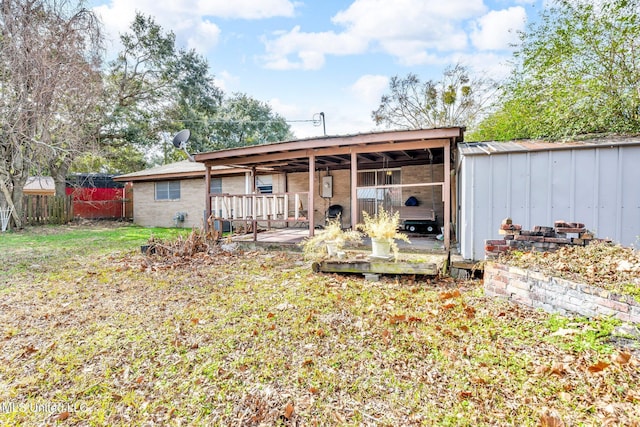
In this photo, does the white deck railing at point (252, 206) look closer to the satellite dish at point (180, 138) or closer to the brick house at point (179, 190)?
the satellite dish at point (180, 138)

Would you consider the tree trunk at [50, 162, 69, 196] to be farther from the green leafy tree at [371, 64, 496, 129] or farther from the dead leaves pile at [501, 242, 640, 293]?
the dead leaves pile at [501, 242, 640, 293]

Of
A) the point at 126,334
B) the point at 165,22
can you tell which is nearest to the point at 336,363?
the point at 126,334

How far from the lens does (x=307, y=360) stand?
8.66ft

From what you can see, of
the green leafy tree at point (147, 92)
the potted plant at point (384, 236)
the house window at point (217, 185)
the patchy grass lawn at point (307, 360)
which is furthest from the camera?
the green leafy tree at point (147, 92)

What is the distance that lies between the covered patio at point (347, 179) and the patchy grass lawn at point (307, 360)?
9.40ft

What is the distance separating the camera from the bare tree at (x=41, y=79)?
9961 millimetres

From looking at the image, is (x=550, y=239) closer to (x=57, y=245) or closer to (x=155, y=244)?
(x=155, y=244)

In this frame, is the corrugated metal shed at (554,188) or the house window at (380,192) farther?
the house window at (380,192)

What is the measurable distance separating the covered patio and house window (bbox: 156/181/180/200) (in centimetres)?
448

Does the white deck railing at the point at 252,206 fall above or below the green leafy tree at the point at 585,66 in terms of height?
below

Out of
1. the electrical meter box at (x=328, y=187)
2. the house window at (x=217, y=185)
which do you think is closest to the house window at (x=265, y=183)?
the house window at (x=217, y=185)

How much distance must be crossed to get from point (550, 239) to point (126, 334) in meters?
4.98

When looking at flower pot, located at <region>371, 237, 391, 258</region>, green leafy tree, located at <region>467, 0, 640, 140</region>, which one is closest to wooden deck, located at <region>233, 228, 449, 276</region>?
flower pot, located at <region>371, 237, 391, 258</region>

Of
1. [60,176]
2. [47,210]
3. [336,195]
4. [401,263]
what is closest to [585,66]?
[401,263]
